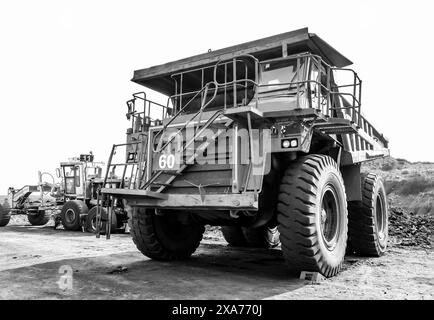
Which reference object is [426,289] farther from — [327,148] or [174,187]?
[174,187]

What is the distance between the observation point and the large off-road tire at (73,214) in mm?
14938

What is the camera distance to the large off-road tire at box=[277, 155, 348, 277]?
4820 millimetres

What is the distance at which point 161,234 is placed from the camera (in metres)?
6.47

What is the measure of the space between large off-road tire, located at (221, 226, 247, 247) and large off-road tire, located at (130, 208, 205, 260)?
8.27ft

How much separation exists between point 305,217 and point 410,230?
288 inches

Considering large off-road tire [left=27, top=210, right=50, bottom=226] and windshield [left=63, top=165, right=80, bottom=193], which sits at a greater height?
windshield [left=63, top=165, right=80, bottom=193]

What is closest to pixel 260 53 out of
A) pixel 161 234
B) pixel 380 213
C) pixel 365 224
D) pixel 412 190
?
pixel 161 234

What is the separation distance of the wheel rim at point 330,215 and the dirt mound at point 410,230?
427 cm

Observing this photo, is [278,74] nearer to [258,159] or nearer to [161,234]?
[258,159]

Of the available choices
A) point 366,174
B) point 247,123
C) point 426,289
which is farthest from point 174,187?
point 366,174

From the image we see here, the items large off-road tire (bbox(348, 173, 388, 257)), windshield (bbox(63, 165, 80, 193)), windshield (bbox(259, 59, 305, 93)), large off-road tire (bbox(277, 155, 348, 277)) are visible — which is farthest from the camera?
windshield (bbox(63, 165, 80, 193))

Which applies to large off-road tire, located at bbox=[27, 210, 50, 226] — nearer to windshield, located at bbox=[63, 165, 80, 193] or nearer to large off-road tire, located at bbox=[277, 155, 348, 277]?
windshield, located at bbox=[63, 165, 80, 193]

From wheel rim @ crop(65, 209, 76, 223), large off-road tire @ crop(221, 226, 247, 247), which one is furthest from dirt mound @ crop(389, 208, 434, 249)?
wheel rim @ crop(65, 209, 76, 223)
